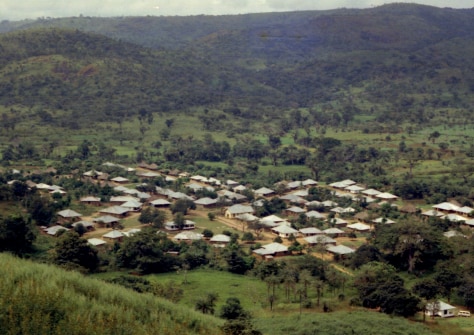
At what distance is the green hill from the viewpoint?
35.2ft

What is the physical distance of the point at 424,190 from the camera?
4694cm

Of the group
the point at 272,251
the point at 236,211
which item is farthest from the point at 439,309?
the point at 236,211

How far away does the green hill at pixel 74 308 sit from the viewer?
1072 centimetres

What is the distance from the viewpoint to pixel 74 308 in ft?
38.5

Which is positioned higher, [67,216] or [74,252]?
[74,252]

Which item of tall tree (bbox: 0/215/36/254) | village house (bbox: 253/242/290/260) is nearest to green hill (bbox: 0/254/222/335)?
tall tree (bbox: 0/215/36/254)

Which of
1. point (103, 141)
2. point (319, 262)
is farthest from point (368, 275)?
point (103, 141)

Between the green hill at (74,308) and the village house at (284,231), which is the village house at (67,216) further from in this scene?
the green hill at (74,308)

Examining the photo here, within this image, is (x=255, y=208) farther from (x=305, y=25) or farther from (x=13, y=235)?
(x=305, y=25)

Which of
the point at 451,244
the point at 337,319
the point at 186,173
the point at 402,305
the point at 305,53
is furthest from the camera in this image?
the point at 305,53

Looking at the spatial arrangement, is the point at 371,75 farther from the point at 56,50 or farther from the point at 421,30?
the point at 56,50

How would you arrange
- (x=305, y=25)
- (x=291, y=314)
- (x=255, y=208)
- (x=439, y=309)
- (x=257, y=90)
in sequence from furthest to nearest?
1. (x=305, y=25)
2. (x=257, y=90)
3. (x=255, y=208)
4. (x=439, y=309)
5. (x=291, y=314)

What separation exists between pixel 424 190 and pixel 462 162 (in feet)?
35.7

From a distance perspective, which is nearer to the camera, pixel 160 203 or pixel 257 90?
pixel 160 203
